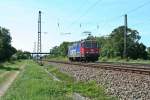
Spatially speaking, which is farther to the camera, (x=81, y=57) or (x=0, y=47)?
(x=0, y=47)

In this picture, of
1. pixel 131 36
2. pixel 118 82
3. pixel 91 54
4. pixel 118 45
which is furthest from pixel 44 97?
pixel 131 36

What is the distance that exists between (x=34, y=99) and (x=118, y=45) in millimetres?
103858

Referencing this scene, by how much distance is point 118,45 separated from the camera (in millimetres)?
120625

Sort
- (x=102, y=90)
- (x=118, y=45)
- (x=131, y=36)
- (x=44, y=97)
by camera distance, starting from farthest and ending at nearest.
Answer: (x=131, y=36) → (x=118, y=45) → (x=102, y=90) → (x=44, y=97)

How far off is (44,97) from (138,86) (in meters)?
4.37

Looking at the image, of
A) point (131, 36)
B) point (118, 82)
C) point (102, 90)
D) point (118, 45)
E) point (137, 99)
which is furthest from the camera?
point (131, 36)

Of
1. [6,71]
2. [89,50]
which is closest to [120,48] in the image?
[89,50]

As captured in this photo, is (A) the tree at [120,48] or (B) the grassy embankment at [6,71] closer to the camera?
(B) the grassy embankment at [6,71]

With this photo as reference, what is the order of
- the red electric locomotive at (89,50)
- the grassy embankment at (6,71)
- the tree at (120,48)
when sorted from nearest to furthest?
1. the grassy embankment at (6,71)
2. the red electric locomotive at (89,50)
3. the tree at (120,48)

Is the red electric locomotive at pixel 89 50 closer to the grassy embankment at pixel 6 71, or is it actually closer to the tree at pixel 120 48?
the grassy embankment at pixel 6 71

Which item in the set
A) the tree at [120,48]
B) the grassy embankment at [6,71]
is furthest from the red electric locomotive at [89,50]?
the tree at [120,48]

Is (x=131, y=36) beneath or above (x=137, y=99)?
above

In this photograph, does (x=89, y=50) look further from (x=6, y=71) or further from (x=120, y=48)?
(x=120, y=48)

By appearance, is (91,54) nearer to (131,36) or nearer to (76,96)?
(76,96)
